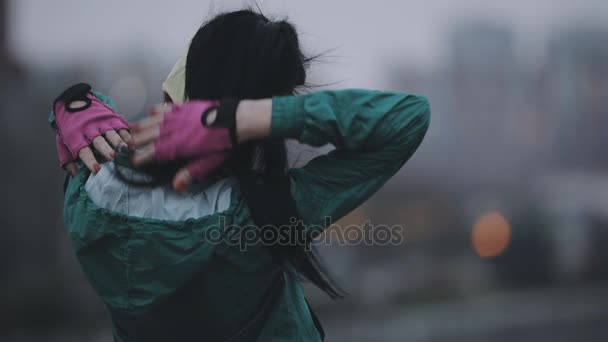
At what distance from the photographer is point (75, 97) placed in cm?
158

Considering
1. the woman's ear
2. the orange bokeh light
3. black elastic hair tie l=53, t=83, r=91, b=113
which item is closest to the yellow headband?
the woman's ear

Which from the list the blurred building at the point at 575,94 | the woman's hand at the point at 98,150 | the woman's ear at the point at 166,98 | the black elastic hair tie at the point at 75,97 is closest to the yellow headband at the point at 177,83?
the woman's ear at the point at 166,98

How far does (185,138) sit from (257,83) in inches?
8.2

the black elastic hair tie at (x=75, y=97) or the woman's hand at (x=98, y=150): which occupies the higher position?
the black elastic hair tie at (x=75, y=97)

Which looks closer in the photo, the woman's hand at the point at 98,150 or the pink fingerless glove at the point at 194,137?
the pink fingerless glove at the point at 194,137

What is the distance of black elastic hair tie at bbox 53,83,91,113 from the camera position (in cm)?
156

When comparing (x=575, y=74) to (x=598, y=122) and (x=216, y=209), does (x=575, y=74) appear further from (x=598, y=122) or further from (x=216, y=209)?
(x=216, y=209)

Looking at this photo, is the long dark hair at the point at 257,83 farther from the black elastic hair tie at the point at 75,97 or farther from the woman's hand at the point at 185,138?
the black elastic hair tie at the point at 75,97

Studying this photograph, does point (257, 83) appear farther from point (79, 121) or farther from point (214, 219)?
point (79, 121)

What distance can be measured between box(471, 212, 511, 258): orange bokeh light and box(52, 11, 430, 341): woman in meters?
36.0

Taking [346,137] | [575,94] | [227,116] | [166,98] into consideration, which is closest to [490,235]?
[575,94]

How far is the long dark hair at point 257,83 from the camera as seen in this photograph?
1.30 m

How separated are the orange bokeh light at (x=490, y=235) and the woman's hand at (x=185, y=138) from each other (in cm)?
3617

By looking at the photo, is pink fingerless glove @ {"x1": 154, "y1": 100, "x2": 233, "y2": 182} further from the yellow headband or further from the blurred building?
the blurred building
